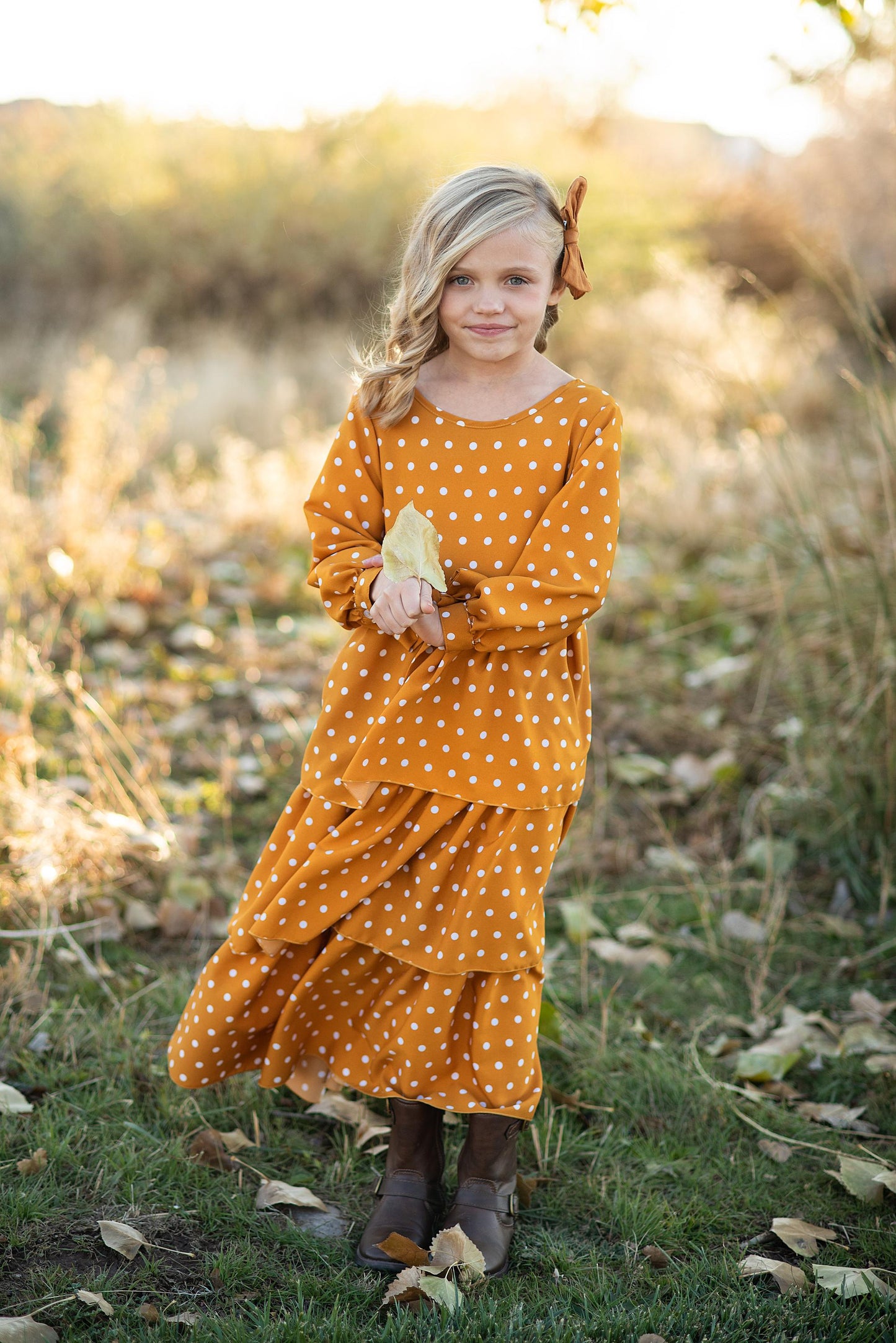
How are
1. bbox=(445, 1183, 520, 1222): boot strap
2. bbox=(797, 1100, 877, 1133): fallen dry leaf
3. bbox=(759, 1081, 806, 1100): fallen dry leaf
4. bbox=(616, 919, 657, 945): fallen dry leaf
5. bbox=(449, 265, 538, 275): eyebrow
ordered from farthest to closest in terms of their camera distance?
1. bbox=(616, 919, 657, 945): fallen dry leaf
2. bbox=(759, 1081, 806, 1100): fallen dry leaf
3. bbox=(797, 1100, 877, 1133): fallen dry leaf
4. bbox=(445, 1183, 520, 1222): boot strap
5. bbox=(449, 265, 538, 275): eyebrow

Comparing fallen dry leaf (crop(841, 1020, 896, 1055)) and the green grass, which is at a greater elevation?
fallen dry leaf (crop(841, 1020, 896, 1055))

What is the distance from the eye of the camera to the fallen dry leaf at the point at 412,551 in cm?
187

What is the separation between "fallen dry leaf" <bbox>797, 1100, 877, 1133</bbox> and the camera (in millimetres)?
2457

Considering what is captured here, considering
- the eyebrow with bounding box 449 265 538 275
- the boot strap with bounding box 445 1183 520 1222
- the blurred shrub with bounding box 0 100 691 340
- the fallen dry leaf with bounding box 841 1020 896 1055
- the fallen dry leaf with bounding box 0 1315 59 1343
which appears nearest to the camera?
the fallen dry leaf with bounding box 0 1315 59 1343

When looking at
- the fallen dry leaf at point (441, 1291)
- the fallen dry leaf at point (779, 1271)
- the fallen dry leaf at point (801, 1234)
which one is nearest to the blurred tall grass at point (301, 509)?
the fallen dry leaf at point (801, 1234)

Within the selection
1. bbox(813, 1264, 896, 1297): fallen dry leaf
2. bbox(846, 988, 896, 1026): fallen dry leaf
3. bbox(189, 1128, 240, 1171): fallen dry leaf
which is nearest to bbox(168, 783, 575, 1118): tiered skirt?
bbox(189, 1128, 240, 1171): fallen dry leaf

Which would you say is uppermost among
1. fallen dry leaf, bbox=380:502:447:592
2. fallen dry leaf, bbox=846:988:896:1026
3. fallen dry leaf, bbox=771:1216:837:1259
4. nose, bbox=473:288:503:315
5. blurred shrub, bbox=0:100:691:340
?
blurred shrub, bbox=0:100:691:340

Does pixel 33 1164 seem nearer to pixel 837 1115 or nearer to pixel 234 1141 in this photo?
pixel 234 1141

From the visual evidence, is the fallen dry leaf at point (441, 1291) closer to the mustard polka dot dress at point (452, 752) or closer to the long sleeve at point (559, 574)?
the mustard polka dot dress at point (452, 752)

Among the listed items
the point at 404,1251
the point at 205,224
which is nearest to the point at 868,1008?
the point at 404,1251

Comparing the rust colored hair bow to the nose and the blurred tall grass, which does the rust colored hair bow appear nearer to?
the nose

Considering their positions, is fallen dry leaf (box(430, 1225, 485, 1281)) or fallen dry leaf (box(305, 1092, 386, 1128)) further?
fallen dry leaf (box(305, 1092, 386, 1128))

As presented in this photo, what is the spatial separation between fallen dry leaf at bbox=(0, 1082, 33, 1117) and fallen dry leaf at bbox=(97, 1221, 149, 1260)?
396 mm

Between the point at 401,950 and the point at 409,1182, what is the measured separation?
1.53 ft
